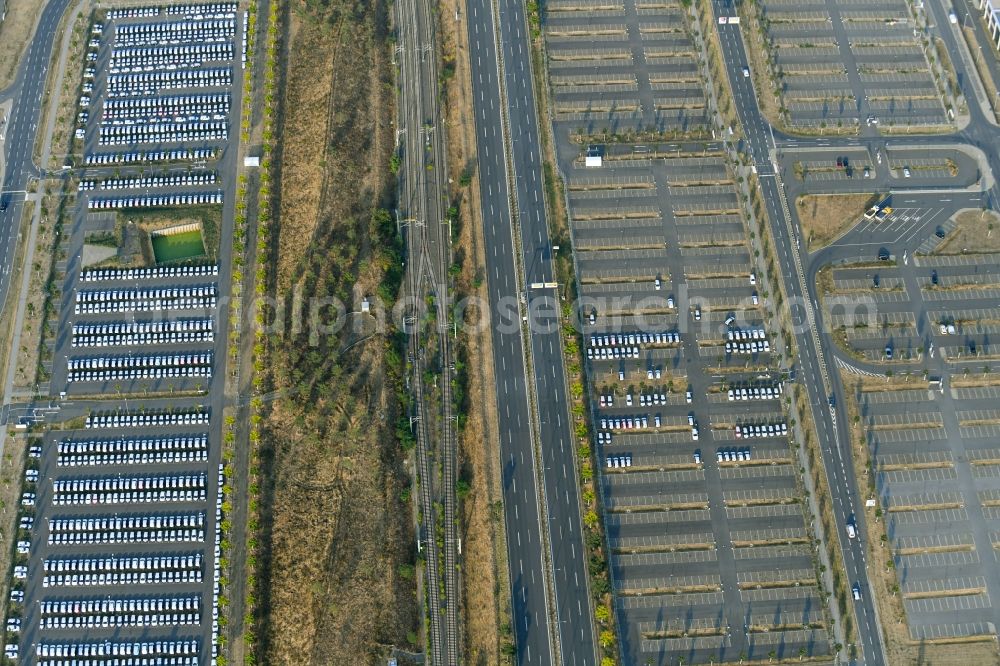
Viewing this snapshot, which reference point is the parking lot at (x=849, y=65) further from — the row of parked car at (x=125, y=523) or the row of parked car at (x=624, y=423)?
the row of parked car at (x=125, y=523)

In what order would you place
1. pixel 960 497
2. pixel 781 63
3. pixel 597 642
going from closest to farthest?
pixel 597 642
pixel 960 497
pixel 781 63

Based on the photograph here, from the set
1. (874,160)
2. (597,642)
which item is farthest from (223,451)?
(874,160)

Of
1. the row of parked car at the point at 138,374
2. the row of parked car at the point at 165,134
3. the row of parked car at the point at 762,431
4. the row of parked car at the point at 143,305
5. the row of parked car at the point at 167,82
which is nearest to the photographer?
the row of parked car at the point at 762,431

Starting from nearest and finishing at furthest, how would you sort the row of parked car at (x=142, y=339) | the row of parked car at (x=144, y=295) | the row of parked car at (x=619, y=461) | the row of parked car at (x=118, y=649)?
1. the row of parked car at (x=118, y=649)
2. the row of parked car at (x=619, y=461)
3. the row of parked car at (x=142, y=339)
4. the row of parked car at (x=144, y=295)

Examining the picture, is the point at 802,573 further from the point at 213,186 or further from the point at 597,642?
the point at 213,186

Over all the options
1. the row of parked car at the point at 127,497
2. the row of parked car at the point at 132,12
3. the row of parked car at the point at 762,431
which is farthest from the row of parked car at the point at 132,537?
the row of parked car at the point at 132,12

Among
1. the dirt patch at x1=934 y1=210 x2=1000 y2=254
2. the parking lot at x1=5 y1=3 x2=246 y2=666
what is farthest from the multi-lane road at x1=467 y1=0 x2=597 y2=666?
the dirt patch at x1=934 y1=210 x2=1000 y2=254
